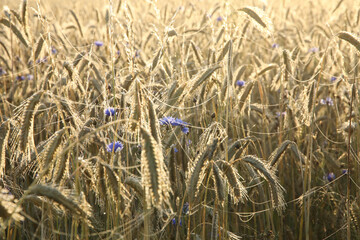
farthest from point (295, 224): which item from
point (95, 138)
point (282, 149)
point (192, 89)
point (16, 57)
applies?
point (16, 57)

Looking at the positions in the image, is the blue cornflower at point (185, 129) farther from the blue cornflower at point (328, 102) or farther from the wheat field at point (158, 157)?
the blue cornflower at point (328, 102)

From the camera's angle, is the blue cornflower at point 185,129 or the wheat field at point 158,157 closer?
the wheat field at point 158,157

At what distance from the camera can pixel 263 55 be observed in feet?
15.9

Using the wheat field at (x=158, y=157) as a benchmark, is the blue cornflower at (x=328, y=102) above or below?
above

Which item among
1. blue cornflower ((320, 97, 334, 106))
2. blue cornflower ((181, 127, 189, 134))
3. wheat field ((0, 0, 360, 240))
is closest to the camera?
wheat field ((0, 0, 360, 240))

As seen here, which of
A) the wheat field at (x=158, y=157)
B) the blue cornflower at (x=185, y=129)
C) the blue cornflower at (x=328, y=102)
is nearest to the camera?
the wheat field at (x=158, y=157)

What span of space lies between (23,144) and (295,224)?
1.52 metres

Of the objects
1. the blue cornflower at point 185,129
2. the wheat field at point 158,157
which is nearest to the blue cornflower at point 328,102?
the wheat field at point 158,157

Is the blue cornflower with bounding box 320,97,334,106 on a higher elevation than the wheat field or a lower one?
higher

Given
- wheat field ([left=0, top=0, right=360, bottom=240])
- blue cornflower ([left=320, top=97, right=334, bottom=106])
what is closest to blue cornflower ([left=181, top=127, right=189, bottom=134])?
wheat field ([left=0, top=0, right=360, bottom=240])

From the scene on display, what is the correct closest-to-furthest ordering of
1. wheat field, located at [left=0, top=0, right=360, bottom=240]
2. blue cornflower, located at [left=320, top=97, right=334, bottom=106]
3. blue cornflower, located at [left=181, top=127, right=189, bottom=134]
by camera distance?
wheat field, located at [left=0, top=0, right=360, bottom=240]
blue cornflower, located at [left=181, top=127, right=189, bottom=134]
blue cornflower, located at [left=320, top=97, right=334, bottom=106]

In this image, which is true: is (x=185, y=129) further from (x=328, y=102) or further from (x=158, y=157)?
(x=328, y=102)

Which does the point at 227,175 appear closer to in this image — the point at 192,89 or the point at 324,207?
the point at 192,89

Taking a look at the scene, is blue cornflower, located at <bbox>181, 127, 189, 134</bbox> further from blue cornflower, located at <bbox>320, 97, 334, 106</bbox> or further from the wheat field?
blue cornflower, located at <bbox>320, 97, 334, 106</bbox>
